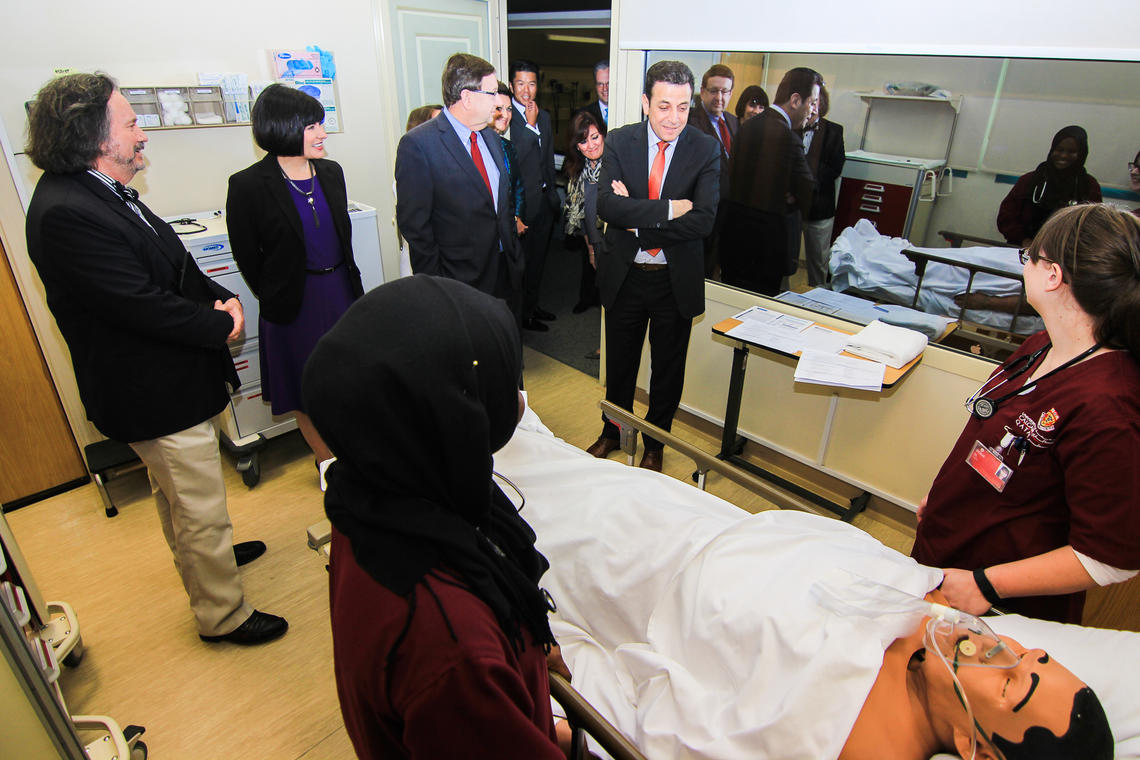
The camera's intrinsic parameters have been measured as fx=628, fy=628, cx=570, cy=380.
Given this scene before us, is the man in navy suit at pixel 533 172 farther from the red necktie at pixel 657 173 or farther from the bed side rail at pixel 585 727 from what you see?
the bed side rail at pixel 585 727

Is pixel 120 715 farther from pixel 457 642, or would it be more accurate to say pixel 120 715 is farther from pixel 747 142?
pixel 747 142

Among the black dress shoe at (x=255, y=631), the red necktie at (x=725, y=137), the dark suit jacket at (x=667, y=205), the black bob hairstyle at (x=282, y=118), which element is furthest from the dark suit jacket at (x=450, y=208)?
the black dress shoe at (x=255, y=631)

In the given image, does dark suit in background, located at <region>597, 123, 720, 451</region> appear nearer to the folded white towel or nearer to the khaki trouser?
the folded white towel

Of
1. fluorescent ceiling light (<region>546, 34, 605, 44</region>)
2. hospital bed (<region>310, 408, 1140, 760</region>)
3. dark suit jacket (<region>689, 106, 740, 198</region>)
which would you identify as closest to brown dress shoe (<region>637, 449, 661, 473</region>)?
hospital bed (<region>310, 408, 1140, 760</region>)

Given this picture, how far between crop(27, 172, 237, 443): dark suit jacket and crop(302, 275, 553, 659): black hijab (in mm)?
1250

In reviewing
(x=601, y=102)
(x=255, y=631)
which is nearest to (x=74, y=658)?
(x=255, y=631)

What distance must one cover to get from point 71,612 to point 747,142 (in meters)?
3.21

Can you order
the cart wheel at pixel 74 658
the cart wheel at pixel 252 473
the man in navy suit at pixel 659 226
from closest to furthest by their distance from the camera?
1. the cart wheel at pixel 74 658
2. the man in navy suit at pixel 659 226
3. the cart wheel at pixel 252 473

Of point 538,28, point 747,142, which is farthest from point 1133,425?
point 538,28

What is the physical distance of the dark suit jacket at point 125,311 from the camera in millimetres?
1591

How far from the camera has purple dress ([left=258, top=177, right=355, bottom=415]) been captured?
2434 mm

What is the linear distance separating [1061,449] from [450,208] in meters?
2.29

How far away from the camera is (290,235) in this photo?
2.33 m

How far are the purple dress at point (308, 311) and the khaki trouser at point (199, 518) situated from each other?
610 millimetres
